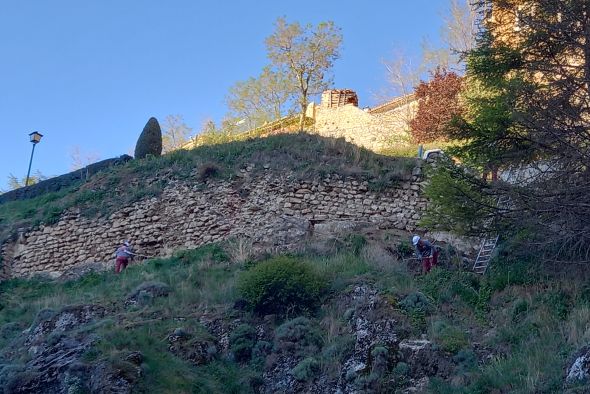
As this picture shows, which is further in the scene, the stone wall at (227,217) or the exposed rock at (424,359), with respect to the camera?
the stone wall at (227,217)

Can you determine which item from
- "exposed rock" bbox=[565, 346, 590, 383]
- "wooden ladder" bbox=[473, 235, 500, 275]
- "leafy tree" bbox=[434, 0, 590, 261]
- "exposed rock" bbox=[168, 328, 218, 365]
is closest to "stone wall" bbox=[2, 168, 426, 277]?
"wooden ladder" bbox=[473, 235, 500, 275]

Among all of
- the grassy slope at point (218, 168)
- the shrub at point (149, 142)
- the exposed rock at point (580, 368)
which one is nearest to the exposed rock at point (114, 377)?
the exposed rock at point (580, 368)

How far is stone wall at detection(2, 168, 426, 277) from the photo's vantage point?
65.7ft

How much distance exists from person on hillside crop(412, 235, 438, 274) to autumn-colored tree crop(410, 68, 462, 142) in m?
11.5

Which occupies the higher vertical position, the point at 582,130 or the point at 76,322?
the point at 582,130

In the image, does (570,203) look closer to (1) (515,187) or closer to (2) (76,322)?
(1) (515,187)

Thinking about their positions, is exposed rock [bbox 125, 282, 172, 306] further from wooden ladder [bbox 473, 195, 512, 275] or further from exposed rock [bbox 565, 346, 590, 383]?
exposed rock [bbox 565, 346, 590, 383]

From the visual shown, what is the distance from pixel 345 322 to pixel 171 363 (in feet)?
9.40

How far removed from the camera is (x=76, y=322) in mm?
14086

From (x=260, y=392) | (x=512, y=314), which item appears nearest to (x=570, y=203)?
(x=512, y=314)

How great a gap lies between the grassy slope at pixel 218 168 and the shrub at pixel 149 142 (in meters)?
2.15

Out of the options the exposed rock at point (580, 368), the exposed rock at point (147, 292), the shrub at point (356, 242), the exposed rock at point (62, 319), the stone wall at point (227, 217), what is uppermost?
the stone wall at point (227, 217)

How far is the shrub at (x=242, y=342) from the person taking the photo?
1335 cm

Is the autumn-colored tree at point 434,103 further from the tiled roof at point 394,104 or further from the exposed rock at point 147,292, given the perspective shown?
the exposed rock at point 147,292
